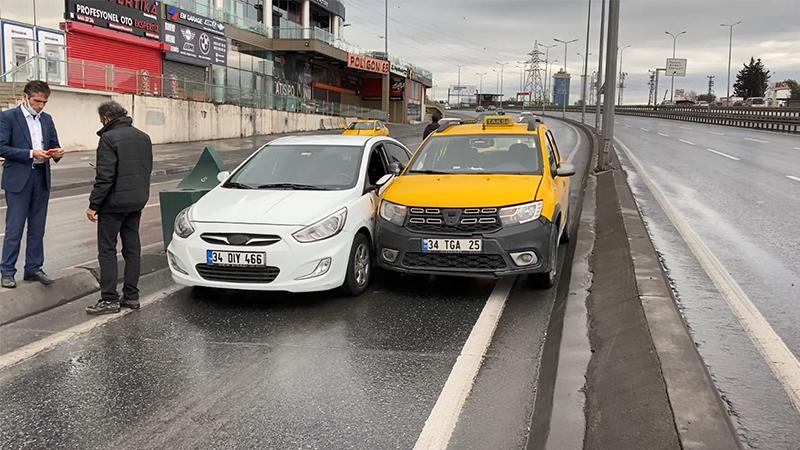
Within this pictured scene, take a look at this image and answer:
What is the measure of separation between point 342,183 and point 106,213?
227 cm

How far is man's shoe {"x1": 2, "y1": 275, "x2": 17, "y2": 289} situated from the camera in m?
5.73

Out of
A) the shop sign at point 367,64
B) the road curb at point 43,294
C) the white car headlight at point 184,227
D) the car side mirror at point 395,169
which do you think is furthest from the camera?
the shop sign at point 367,64

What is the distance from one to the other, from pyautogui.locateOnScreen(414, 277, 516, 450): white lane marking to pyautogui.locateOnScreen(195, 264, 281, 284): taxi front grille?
1.78m

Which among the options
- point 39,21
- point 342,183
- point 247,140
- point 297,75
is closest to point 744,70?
point 297,75

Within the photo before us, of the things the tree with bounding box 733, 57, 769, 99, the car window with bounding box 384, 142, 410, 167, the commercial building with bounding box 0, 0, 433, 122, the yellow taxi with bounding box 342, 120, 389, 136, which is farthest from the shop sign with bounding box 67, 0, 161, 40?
the tree with bounding box 733, 57, 769, 99

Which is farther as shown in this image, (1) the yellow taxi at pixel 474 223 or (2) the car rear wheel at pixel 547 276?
(2) the car rear wheel at pixel 547 276

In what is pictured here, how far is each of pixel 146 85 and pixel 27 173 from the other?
2565cm

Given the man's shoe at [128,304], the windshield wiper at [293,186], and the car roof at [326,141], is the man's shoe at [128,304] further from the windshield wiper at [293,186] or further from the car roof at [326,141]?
the car roof at [326,141]

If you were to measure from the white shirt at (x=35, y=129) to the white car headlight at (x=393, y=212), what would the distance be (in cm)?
311

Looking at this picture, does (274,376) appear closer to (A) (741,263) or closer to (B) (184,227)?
(B) (184,227)

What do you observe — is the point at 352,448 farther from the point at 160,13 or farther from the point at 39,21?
the point at 160,13

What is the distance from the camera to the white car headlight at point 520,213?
612 centimetres

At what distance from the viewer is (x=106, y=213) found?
5.66 meters

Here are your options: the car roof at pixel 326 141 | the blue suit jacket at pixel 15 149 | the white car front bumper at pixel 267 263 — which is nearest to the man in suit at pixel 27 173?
the blue suit jacket at pixel 15 149
